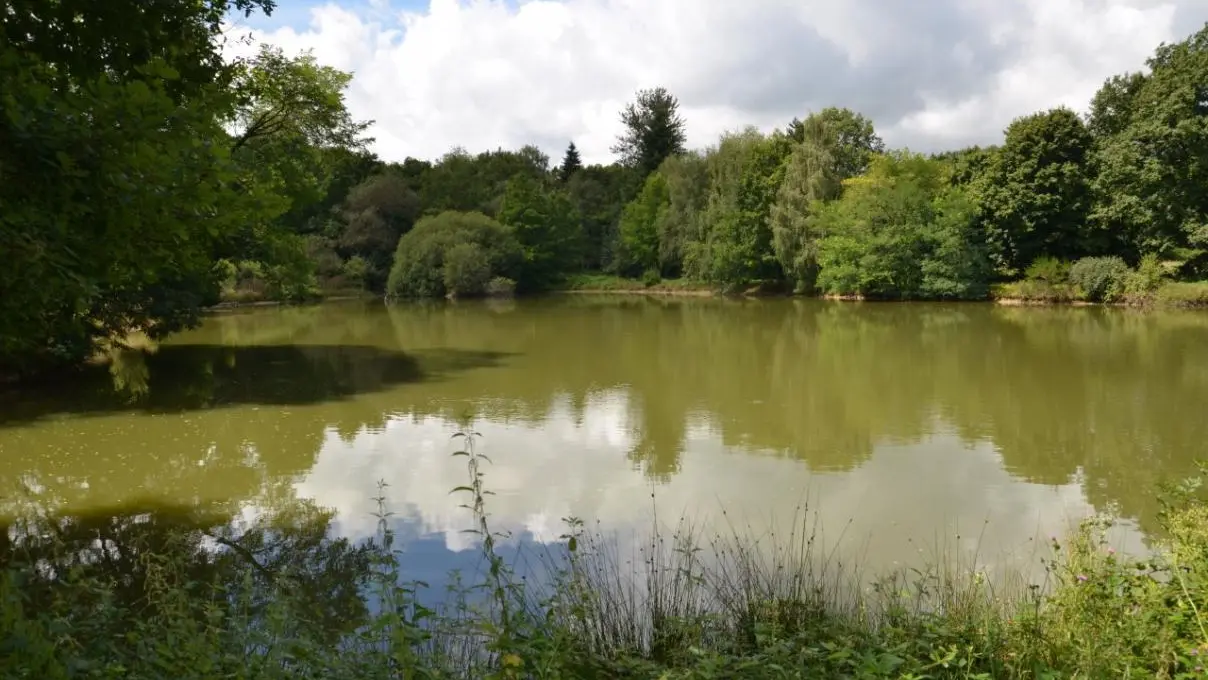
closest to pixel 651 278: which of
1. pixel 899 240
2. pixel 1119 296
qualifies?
pixel 899 240

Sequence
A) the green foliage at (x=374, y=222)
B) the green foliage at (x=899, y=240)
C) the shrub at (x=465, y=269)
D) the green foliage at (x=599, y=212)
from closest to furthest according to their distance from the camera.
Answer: the green foliage at (x=899, y=240)
the shrub at (x=465, y=269)
the green foliage at (x=374, y=222)
the green foliage at (x=599, y=212)

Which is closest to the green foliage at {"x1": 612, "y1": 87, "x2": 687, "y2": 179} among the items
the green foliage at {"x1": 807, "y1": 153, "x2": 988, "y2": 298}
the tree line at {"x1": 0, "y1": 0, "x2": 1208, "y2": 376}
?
the tree line at {"x1": 0, "y1": 0, "x2": 1208, "y2": 376}

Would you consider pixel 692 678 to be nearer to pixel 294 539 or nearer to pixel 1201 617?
pixel 1201 617

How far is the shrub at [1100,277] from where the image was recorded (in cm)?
2938

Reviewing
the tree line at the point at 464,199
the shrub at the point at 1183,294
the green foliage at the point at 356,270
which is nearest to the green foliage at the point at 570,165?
the tree line at the point at 464,199

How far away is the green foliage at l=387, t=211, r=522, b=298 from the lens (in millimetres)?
42500

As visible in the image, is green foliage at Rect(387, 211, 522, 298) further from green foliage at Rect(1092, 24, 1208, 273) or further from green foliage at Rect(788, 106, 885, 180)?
green foliage at Rect(1092, 24, 1208, 273)

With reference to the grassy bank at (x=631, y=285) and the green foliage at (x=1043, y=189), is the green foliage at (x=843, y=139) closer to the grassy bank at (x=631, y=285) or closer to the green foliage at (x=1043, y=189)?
the green foliage at (x=1043, y=189)

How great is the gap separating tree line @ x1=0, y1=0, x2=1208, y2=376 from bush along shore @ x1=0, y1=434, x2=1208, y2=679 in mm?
1291

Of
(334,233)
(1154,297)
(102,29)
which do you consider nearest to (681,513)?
(102,29)

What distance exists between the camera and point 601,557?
17.9 feet

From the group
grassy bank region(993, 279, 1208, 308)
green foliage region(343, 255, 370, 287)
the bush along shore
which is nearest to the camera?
the bush along shore

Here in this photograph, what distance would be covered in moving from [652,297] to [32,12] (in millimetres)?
40288

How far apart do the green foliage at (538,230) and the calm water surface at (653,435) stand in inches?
1068
